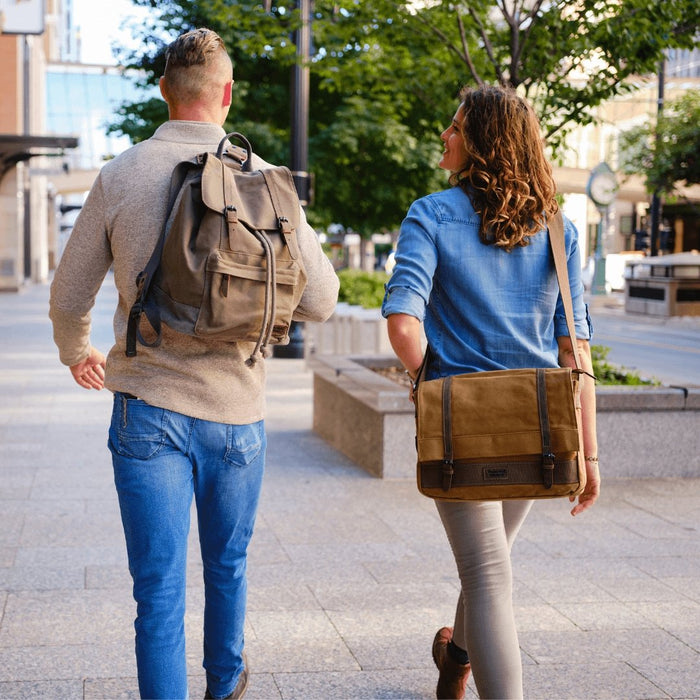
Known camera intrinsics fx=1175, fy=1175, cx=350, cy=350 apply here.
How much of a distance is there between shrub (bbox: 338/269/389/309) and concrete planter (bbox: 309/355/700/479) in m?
9.66

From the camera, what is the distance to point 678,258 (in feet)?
96.5

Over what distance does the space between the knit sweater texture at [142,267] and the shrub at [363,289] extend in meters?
14.5

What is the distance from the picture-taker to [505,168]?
301 cm

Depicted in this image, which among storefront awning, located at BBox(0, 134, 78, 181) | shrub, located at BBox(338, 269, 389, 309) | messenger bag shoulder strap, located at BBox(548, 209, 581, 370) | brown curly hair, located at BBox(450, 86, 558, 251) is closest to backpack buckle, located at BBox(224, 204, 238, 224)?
brown curly hair, located at BBox(450, 86, 558, 251)

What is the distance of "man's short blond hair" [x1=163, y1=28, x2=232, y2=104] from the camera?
292cm

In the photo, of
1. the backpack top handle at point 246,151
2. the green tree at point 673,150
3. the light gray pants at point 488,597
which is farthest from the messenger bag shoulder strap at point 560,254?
the green tree at point 673,150

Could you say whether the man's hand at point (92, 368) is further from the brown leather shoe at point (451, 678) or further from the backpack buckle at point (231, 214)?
the brown leather shoe at point (451, 678)

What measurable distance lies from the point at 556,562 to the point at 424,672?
173 cm

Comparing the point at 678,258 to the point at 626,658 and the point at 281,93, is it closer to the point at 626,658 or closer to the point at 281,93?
the point at 281,93

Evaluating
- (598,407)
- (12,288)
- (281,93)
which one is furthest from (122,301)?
(12,288)

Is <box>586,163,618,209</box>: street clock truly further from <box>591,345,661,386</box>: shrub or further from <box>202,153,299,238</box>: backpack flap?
<box>202,153,299,238</box>: backpack flap

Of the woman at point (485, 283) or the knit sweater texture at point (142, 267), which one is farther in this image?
the woman at point (485, 283)

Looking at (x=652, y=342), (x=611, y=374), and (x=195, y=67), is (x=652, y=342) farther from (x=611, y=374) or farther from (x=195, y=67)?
→ (x=195, y=67)

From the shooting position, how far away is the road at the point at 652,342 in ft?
56.6
